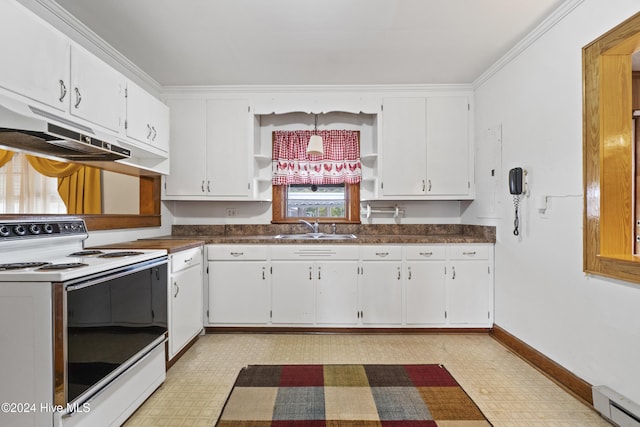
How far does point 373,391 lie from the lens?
2.20 metres

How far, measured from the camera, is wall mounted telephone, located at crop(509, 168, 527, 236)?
2.67 metres

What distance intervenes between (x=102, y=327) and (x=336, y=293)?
1.98 meters

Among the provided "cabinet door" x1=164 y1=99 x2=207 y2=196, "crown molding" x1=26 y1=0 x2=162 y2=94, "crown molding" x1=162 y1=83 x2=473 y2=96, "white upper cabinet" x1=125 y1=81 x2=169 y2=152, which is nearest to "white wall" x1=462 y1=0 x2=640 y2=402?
"crown molding" x1=162 y1=83 x2=473 y2=96

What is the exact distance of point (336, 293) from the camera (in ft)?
10.6

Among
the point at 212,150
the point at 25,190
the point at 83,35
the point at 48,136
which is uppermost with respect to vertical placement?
the point at 83,35

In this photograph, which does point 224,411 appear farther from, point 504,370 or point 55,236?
point 504,370

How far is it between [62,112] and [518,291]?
11.2ft

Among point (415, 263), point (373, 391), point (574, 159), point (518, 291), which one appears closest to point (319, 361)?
point (373, 391)

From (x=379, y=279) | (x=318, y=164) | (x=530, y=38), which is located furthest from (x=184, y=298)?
(x=530, y=38)

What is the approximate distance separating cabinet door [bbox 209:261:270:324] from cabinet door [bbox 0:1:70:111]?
1839 millimetres

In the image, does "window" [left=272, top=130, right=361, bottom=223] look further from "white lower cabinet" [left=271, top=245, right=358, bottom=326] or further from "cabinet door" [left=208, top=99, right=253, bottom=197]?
"white lower cabinet" [left=271, top=245, right=358, bottom=326]

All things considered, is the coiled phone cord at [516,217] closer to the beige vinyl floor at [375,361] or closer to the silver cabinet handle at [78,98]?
the beige vinyl floor at [375,361]

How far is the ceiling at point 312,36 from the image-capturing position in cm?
222

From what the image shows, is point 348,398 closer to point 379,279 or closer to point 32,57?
point 379,279
